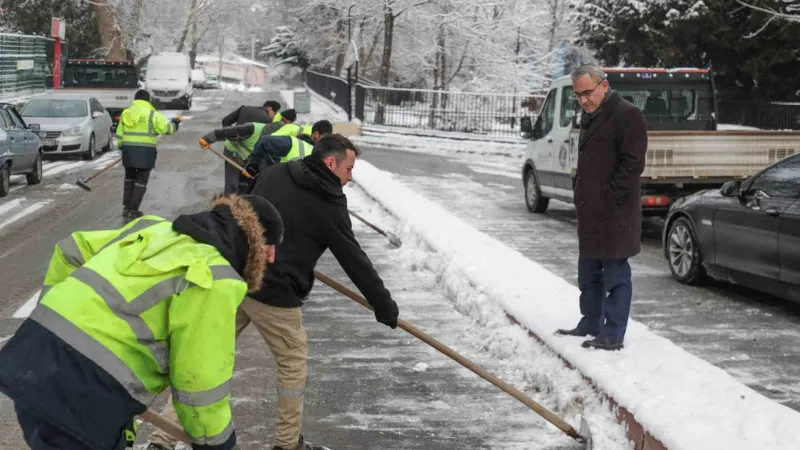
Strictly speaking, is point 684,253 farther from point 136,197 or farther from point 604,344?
point 136,197

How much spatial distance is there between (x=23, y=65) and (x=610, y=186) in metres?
28.9

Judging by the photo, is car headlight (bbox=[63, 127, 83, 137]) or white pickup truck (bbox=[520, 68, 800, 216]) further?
car headlight (bbox=[63, 127, 83, 137])

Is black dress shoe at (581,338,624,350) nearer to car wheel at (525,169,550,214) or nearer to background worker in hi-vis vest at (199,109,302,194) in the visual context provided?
background worker in hi-vis vest at (199,109,302,194)

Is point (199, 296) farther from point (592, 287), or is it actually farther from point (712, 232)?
point (712, 232)

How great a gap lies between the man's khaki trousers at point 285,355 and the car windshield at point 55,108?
19536mm

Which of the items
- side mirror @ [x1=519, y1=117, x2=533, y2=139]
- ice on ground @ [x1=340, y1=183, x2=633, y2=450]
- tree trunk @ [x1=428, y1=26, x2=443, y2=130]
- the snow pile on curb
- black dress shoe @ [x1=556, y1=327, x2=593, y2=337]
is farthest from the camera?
tree trunk @ [x1=428, y1=26, x2=443, y2=130]

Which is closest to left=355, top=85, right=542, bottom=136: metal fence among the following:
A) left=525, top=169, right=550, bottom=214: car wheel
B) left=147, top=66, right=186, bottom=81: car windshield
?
left=147, top=66, right=186, bottom=81: car windshield

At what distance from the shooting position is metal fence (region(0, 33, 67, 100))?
97.3ft

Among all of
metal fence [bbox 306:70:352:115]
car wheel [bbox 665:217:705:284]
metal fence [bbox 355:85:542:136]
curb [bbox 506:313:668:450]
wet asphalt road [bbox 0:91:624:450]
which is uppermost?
metal fence [bbox 306:70:352:115]

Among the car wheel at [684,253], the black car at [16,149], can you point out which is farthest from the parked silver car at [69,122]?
the car wheel at [684,253]

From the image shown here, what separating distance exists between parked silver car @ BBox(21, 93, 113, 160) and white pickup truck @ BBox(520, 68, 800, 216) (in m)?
10.9

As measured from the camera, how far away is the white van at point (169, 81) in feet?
Result: 138

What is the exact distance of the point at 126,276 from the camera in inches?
116

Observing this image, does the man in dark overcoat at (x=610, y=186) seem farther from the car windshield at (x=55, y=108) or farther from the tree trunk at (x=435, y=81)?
the tree trunk at (x=435, y=81)
